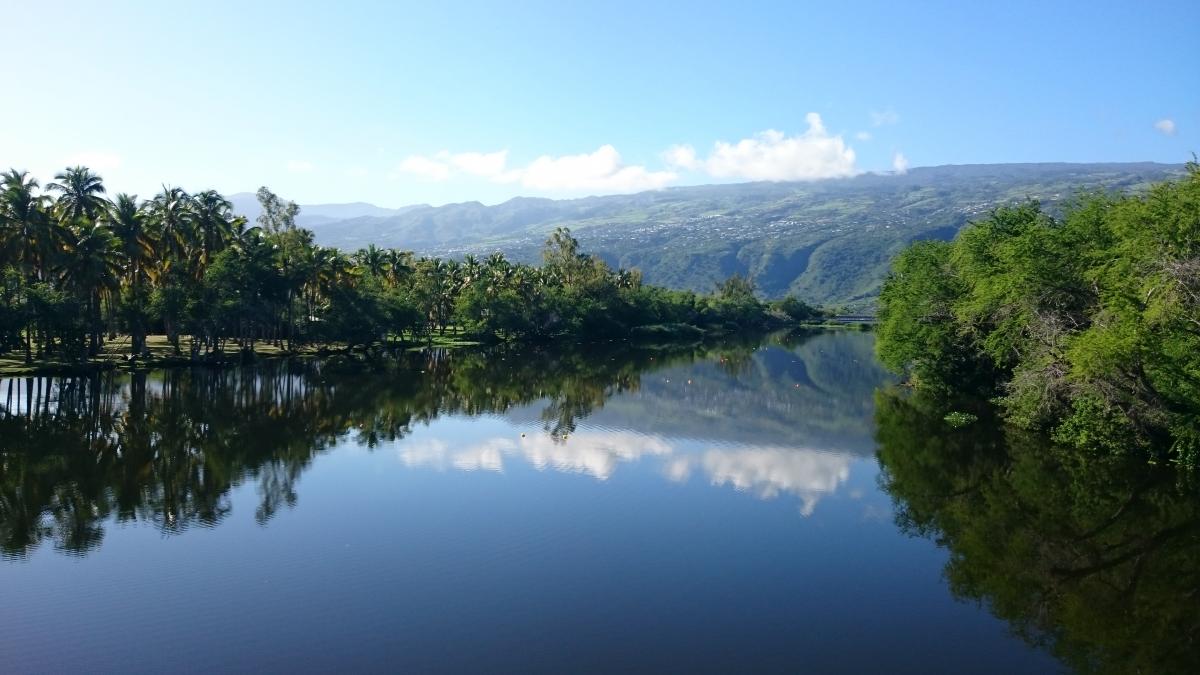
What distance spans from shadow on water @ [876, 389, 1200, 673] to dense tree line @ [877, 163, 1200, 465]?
214cm

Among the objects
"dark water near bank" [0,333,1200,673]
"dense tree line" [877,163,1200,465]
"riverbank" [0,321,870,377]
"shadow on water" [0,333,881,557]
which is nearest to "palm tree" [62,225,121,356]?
"riverbank" [0,321,870,377]

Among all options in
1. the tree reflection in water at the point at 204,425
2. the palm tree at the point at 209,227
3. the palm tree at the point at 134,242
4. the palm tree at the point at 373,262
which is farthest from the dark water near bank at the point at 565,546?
the palm tree at the point at 373,262

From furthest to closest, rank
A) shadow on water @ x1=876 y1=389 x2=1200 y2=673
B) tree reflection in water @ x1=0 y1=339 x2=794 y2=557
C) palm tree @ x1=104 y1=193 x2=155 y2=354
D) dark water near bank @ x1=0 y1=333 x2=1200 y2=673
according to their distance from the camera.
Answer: palm tree @ x1=104 y1=193 x2=155 y2=354, tree reflection in water @ x1=0 y1=339 x2=794 y2=557, shadow on water @ x1=876 y1=389 x2=1200 y2=673, dark water near bank @ x1=0 y1=333 x2=1200 y2=673

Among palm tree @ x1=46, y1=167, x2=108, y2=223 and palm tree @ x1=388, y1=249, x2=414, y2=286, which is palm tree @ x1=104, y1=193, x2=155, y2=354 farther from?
palm tree @ x1=388, y1=249, x2=414, y2=286

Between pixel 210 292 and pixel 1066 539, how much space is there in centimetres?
Result: 7081

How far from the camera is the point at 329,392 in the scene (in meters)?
62.3

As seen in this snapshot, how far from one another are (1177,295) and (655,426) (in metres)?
28.5

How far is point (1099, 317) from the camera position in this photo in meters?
39.0

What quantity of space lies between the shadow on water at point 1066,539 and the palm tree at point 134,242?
61.3 m

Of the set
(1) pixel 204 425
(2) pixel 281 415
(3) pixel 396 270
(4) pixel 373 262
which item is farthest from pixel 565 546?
(3) pixel 396 270

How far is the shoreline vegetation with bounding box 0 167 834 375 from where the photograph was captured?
65.6m

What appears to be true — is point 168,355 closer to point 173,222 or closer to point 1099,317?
point 173,222

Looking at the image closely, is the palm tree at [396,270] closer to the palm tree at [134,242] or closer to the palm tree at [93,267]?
the palm tree at [134,242]

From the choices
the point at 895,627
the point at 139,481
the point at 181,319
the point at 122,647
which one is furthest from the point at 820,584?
the point at 181,319
